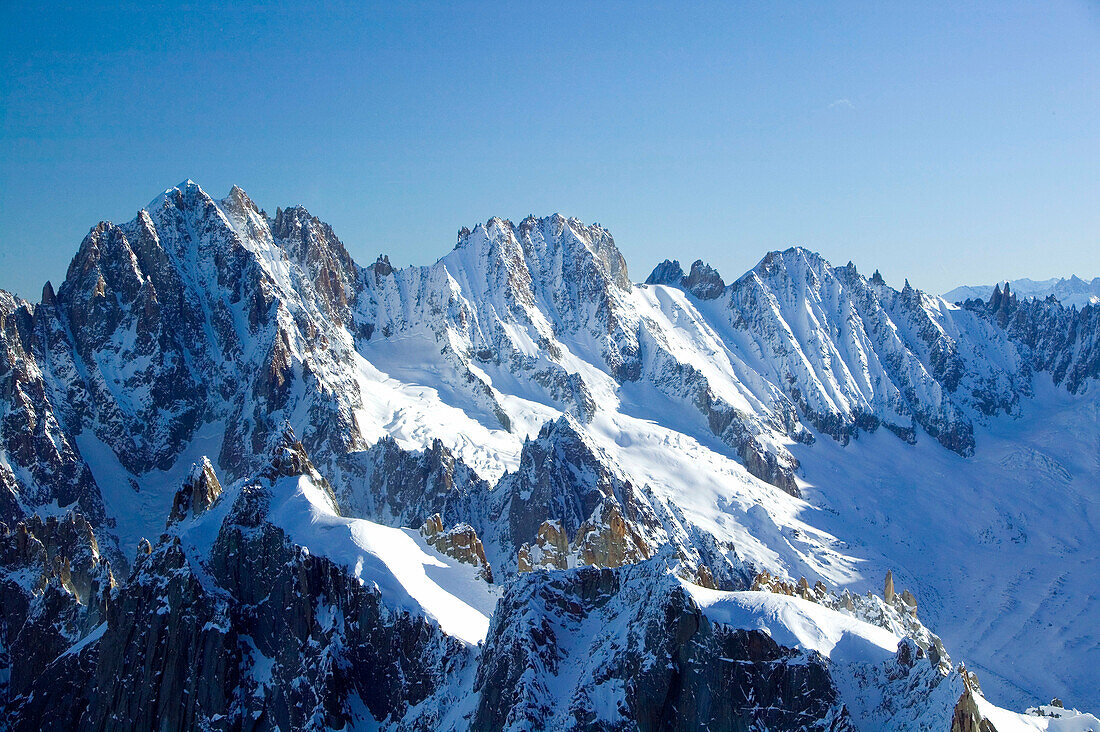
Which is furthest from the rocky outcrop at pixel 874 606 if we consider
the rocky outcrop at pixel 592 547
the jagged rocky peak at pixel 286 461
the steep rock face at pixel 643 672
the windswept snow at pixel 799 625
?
the jagged rocky peak at pixel 286 461

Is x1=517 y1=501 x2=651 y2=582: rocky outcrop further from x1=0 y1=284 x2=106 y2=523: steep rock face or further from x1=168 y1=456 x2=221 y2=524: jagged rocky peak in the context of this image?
x1=0 y1=284 x2=106 y2=523: steep rock face

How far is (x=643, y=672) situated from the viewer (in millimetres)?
55844

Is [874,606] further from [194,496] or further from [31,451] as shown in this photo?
[31,451]

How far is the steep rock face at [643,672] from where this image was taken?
52938mm

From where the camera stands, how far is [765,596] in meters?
60.0

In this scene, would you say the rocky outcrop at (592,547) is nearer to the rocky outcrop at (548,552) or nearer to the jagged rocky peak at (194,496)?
the rocky outcrop at (548,552)

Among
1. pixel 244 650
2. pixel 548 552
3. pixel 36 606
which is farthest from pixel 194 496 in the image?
pixel 548 552

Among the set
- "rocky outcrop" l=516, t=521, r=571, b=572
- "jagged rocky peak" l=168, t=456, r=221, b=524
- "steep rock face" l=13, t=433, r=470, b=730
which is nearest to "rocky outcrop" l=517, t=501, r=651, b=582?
"rocky outcrop" l=516, t=521, r=571, b=572

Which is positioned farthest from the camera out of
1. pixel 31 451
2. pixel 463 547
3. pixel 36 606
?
pixel 31 451

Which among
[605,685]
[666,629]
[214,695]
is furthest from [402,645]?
[666,629]

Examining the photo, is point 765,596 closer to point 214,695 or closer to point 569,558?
point 569,558

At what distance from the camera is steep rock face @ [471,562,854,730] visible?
2084 inches

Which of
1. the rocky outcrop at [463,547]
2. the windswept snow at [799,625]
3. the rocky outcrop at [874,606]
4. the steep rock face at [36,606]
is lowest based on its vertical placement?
the rocky outcrop at [874,606]

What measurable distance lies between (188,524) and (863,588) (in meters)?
141
